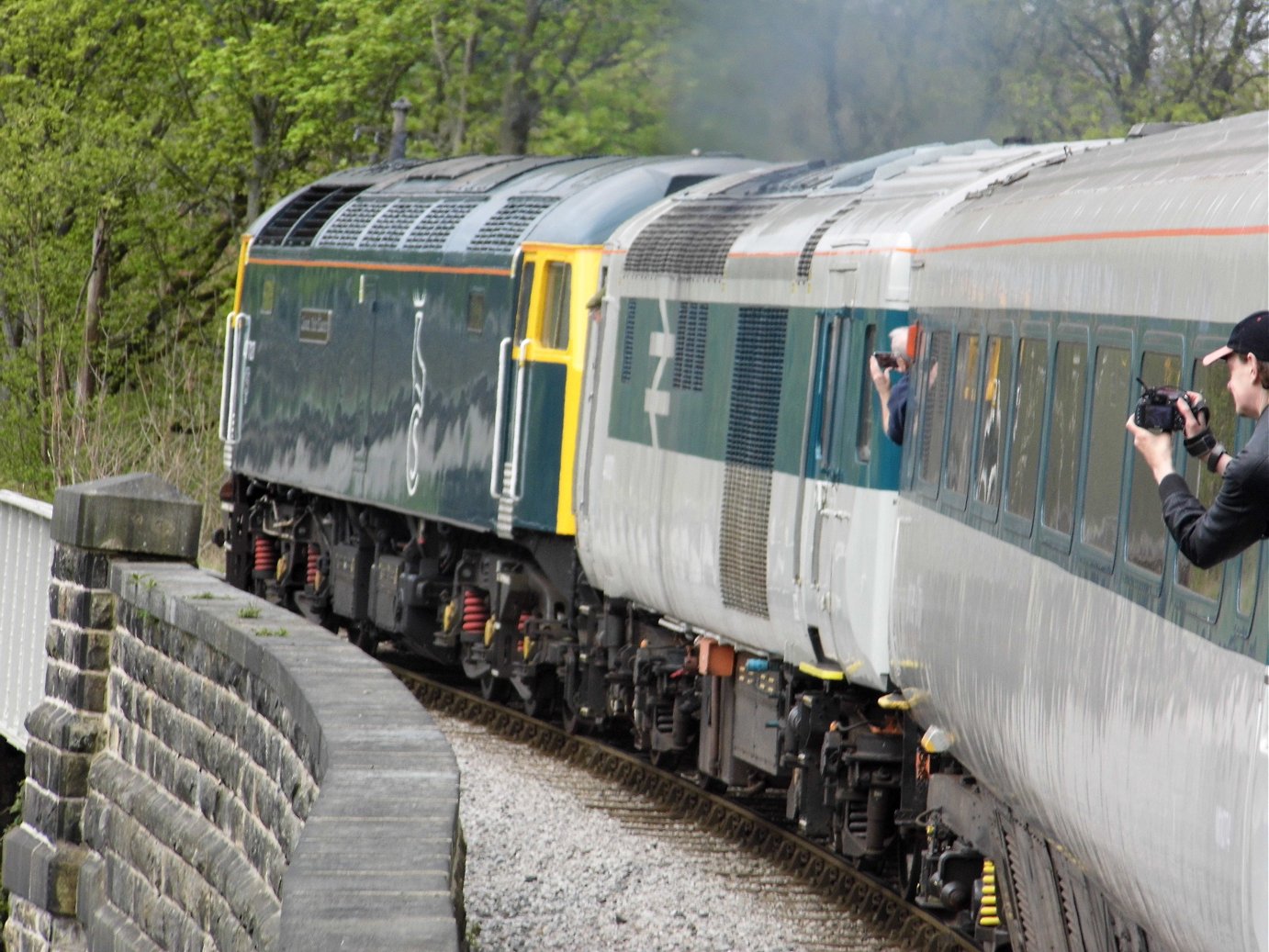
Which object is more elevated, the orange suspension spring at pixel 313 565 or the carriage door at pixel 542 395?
the carriage door at pixel 542 395

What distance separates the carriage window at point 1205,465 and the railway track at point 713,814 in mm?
4053

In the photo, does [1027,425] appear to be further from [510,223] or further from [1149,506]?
[510,223]

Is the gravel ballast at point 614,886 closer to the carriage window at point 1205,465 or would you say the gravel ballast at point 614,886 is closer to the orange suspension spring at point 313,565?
the carriage window at point 1205,465

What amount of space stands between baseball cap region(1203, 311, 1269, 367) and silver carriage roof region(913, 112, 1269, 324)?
0.20 metres

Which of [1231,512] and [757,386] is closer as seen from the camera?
[1231,512]

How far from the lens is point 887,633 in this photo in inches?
→ 380

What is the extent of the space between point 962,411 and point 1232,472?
3726 mm

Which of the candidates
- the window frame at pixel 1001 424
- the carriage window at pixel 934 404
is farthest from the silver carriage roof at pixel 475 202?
the window frame at pixel 1001 424

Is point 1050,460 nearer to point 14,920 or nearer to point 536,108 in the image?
point 14,920

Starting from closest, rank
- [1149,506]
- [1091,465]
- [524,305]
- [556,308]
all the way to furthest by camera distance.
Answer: [1149,506]
[1091,465]
[556,308]
[524,305]

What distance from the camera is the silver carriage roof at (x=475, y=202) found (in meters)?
15.0

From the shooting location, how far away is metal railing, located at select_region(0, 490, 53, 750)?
15883mm

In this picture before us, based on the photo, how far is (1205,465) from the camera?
18.4 ft

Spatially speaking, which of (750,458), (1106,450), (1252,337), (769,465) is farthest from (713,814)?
(1252,337)
